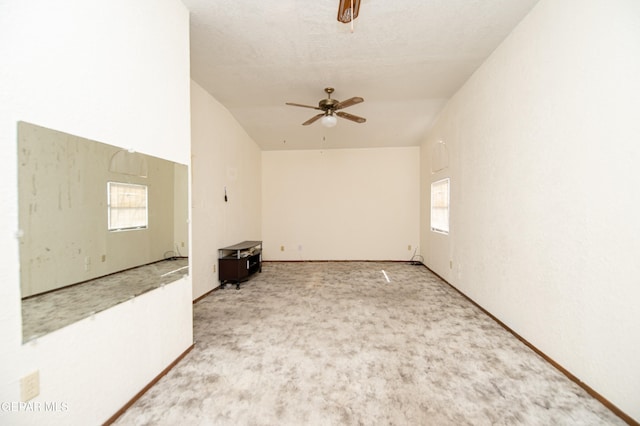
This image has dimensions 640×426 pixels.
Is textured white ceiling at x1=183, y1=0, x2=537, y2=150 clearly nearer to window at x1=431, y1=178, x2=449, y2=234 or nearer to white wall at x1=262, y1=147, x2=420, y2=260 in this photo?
window at x1=431, y1=178, x2=449, y2=234

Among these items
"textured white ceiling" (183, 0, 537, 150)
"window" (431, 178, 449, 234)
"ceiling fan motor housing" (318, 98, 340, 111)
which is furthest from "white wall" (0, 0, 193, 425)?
"window" (431, 178, 449, 234)

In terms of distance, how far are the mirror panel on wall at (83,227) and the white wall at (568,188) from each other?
122 inches

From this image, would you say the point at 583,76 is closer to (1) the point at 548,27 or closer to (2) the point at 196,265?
(1) the point at 548,27

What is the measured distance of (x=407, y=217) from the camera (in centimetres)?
614

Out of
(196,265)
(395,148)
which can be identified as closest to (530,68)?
(395,148)

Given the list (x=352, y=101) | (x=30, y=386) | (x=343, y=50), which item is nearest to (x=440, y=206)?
(x=352, y=101)

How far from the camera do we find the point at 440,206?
187 inches

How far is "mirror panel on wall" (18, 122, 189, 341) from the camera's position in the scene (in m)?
1.14

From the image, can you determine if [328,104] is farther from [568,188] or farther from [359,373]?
[359,373]

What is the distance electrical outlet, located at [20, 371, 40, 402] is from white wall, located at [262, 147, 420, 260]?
5225mm

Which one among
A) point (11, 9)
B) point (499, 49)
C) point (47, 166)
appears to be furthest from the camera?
point (499, 49)

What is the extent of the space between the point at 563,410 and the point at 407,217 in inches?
186

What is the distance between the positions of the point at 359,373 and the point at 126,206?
2068 millimetres

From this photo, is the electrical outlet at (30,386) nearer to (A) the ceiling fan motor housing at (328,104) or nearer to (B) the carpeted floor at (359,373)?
(B) the carpeted floor at (359,373)
